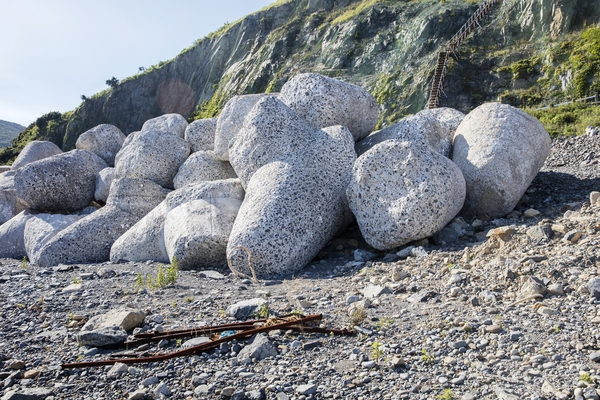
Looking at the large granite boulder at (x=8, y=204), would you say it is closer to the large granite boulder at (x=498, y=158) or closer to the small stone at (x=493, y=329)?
the large granite boulder at (x=498, y=158)

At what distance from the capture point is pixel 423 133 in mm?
6789

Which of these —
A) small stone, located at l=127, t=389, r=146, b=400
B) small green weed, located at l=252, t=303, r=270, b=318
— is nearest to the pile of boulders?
small green weed, located at l=252, t=303, r=270, b=318

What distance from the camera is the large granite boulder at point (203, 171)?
27.3ft

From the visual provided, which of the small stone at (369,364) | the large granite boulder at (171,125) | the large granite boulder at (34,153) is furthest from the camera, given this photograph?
the large granite boulder at (34,153)

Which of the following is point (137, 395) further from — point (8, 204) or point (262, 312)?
point (8, 204)

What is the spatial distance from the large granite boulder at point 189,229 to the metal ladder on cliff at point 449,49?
49.5 ft

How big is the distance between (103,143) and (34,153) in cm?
247

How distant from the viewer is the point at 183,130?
34.2ft

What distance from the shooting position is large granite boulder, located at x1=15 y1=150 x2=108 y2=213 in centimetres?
948

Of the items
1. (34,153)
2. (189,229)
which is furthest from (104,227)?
(34,153)

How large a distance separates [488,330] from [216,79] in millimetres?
42862

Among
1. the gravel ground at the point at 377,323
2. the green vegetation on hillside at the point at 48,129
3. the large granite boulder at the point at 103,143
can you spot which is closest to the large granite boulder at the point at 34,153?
the large granite boulder at the point at 103,143

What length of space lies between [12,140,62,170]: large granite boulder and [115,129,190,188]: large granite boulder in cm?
526

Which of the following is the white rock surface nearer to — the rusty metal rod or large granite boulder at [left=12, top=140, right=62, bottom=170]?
the rusty metal rod
